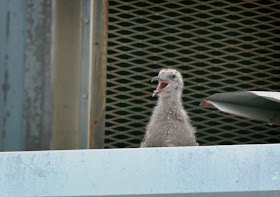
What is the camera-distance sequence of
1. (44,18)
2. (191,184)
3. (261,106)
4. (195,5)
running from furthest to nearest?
(195,5) → (44,18) → (261,106) → (191,184)

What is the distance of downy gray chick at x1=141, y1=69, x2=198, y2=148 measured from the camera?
2969 millimetres

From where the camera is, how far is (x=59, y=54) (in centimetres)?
367

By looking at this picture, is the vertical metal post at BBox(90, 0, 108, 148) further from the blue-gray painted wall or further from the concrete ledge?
the concrete ledge

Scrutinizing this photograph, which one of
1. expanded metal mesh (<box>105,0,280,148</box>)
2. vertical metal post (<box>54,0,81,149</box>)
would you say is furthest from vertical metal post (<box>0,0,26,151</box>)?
expanded metal mesh (<box>105,0,280,148</box>)

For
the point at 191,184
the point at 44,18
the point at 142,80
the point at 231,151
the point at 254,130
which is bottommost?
the point at 191,184

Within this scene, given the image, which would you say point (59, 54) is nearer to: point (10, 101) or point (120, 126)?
point (10, 101)

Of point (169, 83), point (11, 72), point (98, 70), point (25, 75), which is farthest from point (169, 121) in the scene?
point (11, 72)

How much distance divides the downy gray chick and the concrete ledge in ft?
4.14

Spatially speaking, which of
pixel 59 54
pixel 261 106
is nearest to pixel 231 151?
pixel 261 106

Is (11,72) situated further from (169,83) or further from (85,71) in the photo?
(169,83)

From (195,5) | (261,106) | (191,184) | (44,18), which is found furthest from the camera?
(195,5)

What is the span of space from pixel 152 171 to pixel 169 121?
1.43 meters

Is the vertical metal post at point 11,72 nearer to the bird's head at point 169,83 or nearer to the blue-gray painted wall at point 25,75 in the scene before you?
the blue-gray painted wall at point 25,75

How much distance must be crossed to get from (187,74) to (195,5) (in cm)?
61
